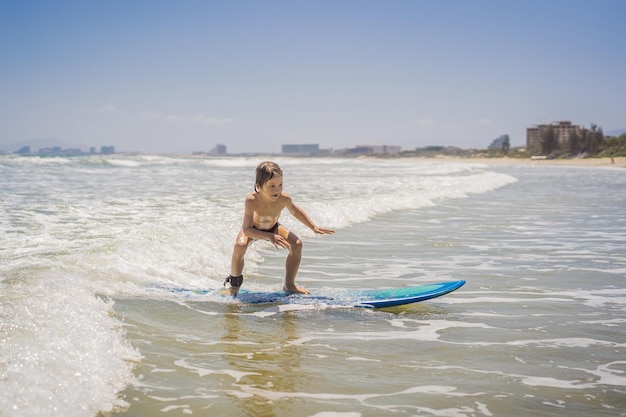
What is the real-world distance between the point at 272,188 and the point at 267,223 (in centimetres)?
44

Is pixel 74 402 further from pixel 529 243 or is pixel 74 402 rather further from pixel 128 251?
pixel 529 243

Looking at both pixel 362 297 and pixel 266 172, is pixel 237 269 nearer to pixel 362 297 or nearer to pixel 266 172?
pixel 266 172

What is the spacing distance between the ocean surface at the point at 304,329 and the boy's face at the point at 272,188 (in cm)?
108

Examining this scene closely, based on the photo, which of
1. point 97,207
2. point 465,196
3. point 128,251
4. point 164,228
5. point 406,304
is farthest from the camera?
point 465,196

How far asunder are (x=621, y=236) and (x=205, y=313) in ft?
28.2

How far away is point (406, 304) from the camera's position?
19.9 ft

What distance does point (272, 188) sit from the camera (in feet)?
20.0

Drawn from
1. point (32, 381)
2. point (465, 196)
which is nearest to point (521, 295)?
point (32, 381)

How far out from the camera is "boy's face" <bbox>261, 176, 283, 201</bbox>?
604 centimetres

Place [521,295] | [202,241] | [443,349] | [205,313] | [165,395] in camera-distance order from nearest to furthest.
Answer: [165,395] < [443,349] < [205,313] < [521,295] < [202,241]

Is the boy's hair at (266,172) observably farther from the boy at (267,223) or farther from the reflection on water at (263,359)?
the reflection on water at (263,359)

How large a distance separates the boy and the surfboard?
0.53 feet

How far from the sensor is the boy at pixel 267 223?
6.08m

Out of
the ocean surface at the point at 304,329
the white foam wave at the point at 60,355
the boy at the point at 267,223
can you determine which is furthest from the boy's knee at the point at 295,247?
the white foam wave at the point at 60,355
